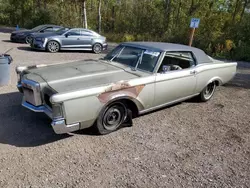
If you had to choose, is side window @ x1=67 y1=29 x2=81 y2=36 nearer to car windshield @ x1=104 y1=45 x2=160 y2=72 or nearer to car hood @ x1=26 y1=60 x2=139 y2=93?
car windshield @ x1=104 y1=45 x2=160 y2=72

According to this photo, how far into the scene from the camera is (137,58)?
4340mm

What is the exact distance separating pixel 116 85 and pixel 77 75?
744 mm

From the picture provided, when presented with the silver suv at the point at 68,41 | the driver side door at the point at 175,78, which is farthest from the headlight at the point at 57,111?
the silver suv at the point at 68,41

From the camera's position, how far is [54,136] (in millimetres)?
3600

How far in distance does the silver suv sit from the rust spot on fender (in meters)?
8.83

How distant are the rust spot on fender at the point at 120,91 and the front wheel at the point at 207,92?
2.22m

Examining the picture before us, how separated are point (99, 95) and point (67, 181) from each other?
1308 millimetres

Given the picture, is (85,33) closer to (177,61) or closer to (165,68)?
(177,61)

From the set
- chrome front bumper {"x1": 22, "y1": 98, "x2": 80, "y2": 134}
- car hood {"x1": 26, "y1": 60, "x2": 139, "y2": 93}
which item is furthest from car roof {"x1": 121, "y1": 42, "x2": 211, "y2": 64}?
chrome front bumper {"x1": 22, "y1": 98, "x2": 80, "y2": 134}

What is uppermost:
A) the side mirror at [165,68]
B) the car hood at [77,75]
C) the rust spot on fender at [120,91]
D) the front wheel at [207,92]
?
the side mirror at [165,68]

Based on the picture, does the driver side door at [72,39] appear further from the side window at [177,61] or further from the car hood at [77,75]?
the side window at [177,61]

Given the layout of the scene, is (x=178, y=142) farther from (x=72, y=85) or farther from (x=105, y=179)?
(x=72, y=85)

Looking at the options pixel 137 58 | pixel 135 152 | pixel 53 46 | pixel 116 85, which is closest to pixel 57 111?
pixel 116 85

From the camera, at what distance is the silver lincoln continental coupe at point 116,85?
3.19m
